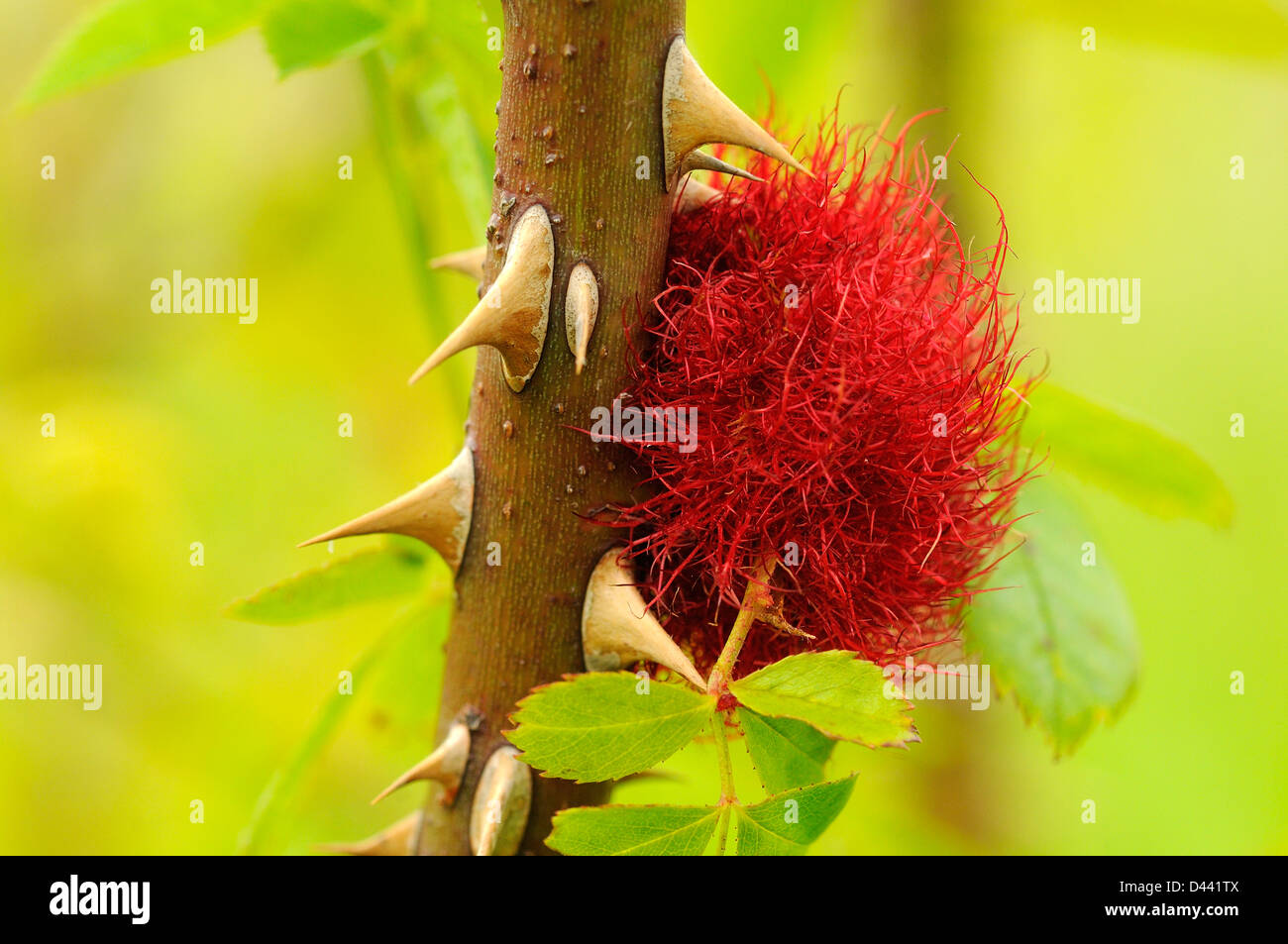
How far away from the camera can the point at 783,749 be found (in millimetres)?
498

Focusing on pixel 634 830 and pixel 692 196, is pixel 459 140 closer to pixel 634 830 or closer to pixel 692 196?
pixel 692 196

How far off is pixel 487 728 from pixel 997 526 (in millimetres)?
314

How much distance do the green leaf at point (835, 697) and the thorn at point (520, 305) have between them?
18 centimetres

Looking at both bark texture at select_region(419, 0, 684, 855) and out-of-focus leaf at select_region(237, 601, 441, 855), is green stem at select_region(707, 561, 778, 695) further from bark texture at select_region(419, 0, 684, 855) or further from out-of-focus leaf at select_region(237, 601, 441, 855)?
out-of-focus leaf at select_region(237, 601, 441, 855)

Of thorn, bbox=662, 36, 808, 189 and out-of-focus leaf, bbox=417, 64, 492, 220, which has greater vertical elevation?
out-of-focus leaf, bbox=417, 64, 492, 220

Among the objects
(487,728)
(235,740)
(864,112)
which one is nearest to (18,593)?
(235,740)

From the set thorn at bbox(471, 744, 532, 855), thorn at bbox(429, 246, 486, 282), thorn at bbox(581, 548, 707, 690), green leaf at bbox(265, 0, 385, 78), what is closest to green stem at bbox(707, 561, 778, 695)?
thorn at bbox(581, 548, 707, 690)

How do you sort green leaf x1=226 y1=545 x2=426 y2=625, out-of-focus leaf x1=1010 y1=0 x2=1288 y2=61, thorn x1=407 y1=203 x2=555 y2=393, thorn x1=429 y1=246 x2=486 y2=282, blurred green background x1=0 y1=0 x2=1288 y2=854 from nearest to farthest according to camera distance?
thorn x1=407 y1=203 x2=555 y2=393 < thorn x1=429 y1=246 x2=486 y2=282 < green leaf x1=226 y1=545 x2=426 y2=625 < out-of-focus leaf x1=1010 y1=0 x2=1288 y2=61 < blurred green background x1=0 y1=0 x2=1288 y2=854

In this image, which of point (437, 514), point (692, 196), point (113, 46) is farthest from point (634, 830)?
point (113, 46)

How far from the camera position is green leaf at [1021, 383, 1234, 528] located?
0.75 metres

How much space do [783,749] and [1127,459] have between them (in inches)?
17.7

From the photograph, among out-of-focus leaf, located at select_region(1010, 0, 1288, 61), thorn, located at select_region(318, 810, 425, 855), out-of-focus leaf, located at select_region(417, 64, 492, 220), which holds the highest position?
out-of-focus leaf, located at select_region(1010, 0, 1288, 61)

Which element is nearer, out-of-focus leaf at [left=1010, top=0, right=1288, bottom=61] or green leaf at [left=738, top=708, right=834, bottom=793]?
green leaf at [left=738, top=708, right=834, bottom=793]

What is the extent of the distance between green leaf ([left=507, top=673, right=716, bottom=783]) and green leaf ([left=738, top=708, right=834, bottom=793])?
0.14 feet
